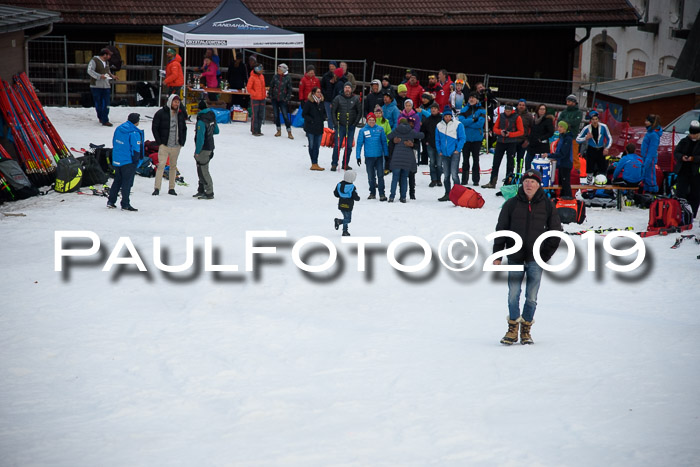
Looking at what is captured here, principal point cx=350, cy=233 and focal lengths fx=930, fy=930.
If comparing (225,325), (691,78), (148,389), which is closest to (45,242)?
(225,325)

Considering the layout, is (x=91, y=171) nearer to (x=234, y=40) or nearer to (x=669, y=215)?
(x=234, y=40)

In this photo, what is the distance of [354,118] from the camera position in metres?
18.7

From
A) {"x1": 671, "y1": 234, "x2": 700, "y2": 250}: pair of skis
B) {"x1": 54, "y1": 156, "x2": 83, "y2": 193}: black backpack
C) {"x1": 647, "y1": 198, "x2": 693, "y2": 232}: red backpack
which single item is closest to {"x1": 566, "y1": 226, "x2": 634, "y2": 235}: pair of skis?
{"x1": 647, "y1": 198, "x2": 693, "y2": 232}: red backpack

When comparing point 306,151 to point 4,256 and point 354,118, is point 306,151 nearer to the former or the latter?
point 354,118

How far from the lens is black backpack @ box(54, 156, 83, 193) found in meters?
16.1

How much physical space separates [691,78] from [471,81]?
6.41m

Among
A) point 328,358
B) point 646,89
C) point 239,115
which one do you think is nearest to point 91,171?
point 239,115

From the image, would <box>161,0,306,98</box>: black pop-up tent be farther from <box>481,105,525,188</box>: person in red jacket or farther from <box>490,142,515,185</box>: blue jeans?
<box>481,105,525,188</box>: person in red jacket

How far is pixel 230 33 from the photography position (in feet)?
74.7

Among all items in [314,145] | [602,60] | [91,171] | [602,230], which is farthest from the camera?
[602,60]

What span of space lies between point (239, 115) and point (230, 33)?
89.4 inches

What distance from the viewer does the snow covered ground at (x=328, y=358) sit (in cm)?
695

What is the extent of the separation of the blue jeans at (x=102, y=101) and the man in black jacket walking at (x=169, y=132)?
567 centimetres

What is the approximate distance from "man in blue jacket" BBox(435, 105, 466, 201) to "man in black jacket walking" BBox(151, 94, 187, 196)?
4.56 metres
